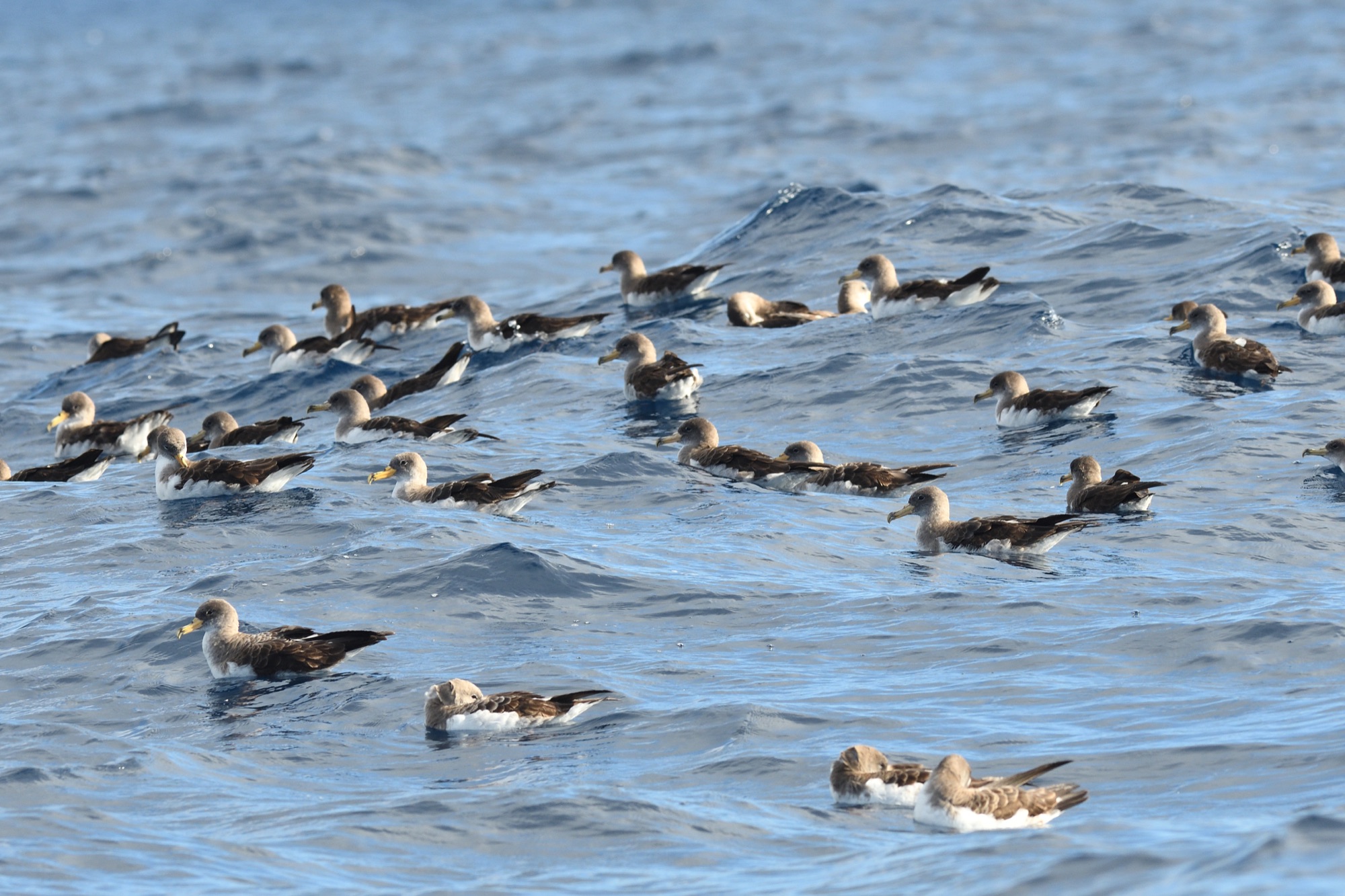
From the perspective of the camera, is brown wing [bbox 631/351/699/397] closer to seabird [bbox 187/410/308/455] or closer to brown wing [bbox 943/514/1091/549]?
seabird [bbox 187/410/308/455]

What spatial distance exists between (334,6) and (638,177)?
2087 inches

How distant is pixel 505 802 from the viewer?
10227 mm

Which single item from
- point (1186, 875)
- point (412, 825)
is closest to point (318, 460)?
point (412, 825)

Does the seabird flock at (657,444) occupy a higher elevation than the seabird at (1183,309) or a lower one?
lower

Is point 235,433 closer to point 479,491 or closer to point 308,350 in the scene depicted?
point 308,350

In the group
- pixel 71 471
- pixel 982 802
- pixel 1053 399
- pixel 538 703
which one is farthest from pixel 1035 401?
pixel 71 471

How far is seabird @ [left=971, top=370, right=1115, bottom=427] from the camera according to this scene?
18.2 meters

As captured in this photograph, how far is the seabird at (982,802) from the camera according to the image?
9359mm

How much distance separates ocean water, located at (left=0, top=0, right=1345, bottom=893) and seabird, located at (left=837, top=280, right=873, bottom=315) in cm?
91

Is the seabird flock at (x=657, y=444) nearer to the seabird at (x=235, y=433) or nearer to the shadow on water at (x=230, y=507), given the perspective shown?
the seabird at (x=235, y=433)

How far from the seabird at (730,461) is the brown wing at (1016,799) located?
7.36m

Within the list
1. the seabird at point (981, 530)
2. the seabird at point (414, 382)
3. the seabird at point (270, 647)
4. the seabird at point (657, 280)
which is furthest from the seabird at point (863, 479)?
the seabird at point (657, 280)

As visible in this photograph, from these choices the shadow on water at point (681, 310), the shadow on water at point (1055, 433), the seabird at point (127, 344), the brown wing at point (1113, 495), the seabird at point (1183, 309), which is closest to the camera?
the brown wing at point (1113, 495)

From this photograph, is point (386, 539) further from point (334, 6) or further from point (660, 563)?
point (334, 6)
